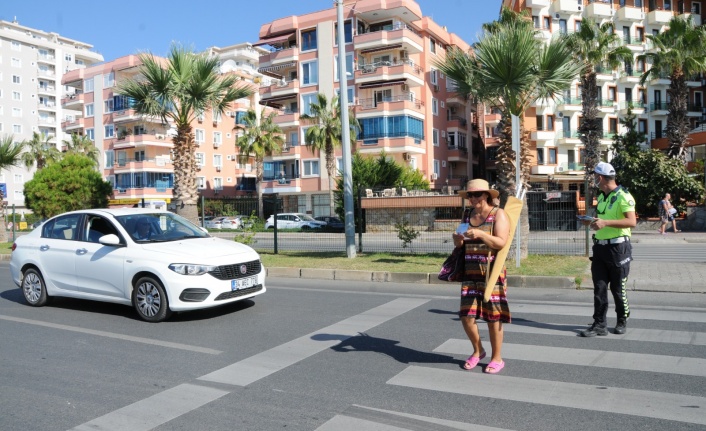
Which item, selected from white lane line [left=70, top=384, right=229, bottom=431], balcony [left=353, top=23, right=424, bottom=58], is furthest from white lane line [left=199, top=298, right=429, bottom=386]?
balcony [left=353, top=23, right=424, bottom=58]

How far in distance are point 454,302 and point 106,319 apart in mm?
5314

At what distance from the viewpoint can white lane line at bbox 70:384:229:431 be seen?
433 centimetres

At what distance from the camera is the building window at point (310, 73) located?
4962 centimetres

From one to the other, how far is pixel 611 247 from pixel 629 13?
55.1m

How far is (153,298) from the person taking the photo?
26.3 ft

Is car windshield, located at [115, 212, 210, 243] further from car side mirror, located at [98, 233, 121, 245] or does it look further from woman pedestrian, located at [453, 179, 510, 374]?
woman pedestrian, located at [453, 179, 510, 374]

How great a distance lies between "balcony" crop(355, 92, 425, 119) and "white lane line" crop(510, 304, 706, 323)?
123 ft

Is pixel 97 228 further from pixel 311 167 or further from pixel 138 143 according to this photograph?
pixel 138 143

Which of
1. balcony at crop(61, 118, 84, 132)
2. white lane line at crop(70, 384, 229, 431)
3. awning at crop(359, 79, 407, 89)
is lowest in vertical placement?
white lane line at crop(70, 384, 229, 431)

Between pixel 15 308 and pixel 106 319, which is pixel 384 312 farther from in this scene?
pixel 15 308

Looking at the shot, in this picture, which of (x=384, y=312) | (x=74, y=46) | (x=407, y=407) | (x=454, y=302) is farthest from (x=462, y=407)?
(x=74, y=46)

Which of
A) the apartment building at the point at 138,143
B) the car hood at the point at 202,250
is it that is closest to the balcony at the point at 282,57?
the apartment building at the point at 138,143

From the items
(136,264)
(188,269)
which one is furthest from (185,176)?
(188,269)

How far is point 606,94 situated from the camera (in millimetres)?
53938
